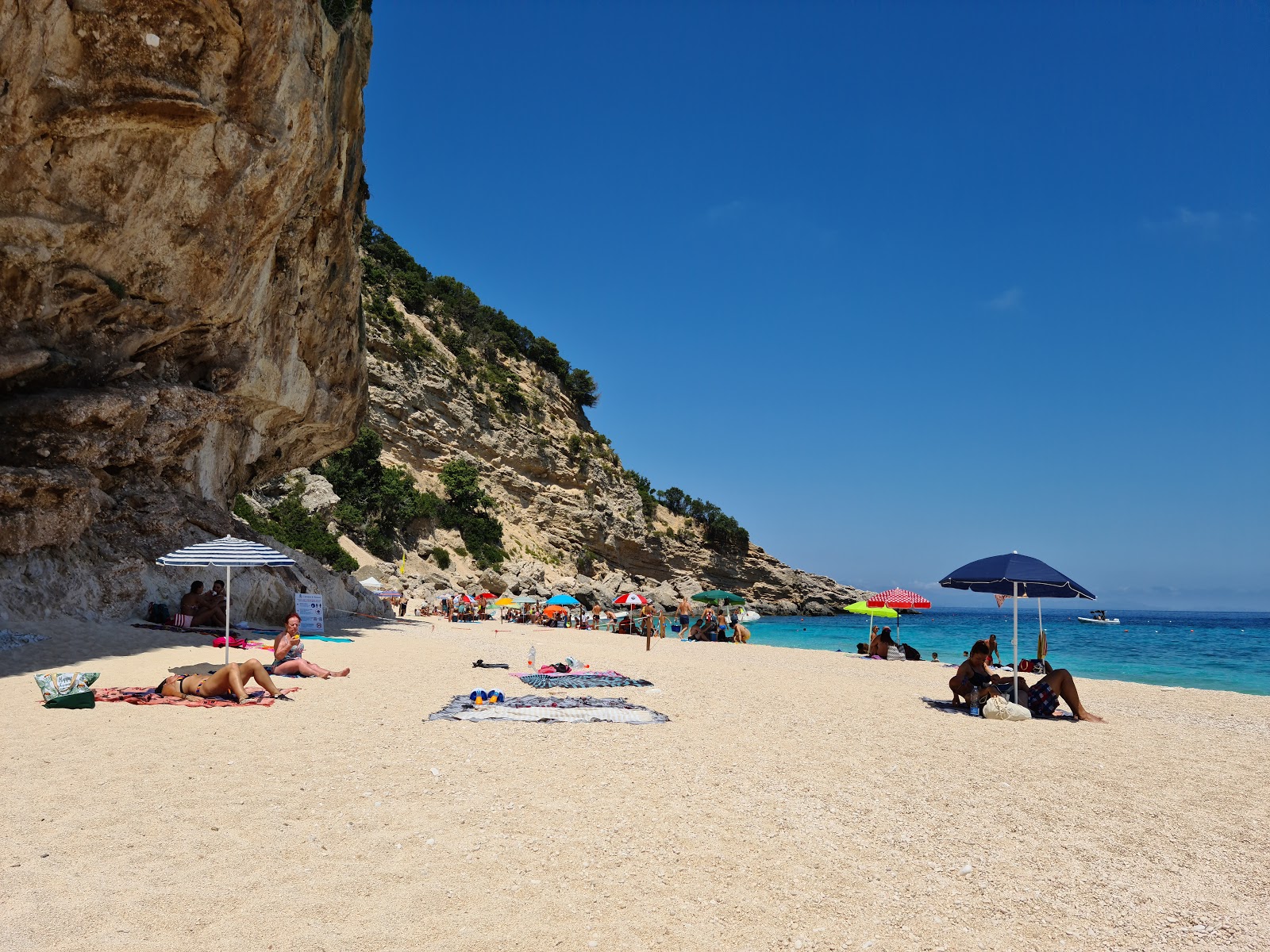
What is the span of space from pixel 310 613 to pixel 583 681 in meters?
7.99

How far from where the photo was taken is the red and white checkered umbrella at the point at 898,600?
21.0 metres

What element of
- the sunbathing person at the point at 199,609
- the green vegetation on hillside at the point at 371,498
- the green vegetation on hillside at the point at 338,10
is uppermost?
the green vegetation on hillside at the point at 338,10

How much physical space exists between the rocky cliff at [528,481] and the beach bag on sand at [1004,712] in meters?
28.8

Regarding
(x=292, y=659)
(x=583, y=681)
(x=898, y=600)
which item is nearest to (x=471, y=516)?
(x=898, y=600)

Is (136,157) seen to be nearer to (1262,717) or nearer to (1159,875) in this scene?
(1159,875)

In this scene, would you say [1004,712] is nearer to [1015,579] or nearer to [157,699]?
[1015,579]

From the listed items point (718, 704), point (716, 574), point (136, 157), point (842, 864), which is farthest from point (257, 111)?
point (716, 574)

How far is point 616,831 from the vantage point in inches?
167

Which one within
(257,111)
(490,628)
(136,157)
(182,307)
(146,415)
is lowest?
(490,628)

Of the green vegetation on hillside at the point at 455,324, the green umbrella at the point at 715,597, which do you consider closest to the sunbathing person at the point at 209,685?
the green umbrella at the point at 715,597

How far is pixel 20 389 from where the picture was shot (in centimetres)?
1338

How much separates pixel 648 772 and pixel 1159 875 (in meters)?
2.99

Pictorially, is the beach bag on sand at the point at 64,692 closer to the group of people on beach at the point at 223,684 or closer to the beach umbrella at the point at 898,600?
the group of people on beach at the point at 223,684

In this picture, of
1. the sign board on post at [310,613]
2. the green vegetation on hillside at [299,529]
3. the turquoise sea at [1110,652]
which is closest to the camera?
the sign board on post at [310,613]
